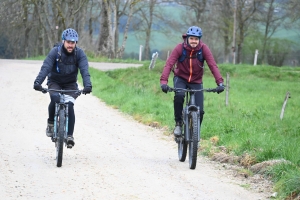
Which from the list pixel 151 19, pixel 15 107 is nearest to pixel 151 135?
pixel 15 107

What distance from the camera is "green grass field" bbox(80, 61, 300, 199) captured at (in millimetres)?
9305

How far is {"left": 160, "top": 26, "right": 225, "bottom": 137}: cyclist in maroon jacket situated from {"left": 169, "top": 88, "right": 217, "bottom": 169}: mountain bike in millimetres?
107

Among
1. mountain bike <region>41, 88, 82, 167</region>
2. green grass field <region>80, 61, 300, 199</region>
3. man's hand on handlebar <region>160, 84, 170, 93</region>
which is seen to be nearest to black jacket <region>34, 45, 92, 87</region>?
mountain bike <region>41, 88, 82, 167</region>

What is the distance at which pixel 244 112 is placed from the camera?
53.6 ft

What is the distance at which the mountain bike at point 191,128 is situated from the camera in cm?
891

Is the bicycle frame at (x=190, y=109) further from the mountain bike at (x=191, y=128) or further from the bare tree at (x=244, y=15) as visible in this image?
the bare tree at (x=244, y=15)

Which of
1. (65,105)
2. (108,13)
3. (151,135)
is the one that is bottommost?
(151,135)

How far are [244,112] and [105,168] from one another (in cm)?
819

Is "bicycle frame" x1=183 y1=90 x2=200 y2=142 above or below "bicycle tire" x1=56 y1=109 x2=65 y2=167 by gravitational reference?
above

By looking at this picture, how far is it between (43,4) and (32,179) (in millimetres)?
37305

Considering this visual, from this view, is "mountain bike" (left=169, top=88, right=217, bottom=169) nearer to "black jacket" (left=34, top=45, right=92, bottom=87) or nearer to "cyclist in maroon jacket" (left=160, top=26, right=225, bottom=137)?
"cyclist in maroon jacket" (left=160, top=26, right=225, bottom=137)

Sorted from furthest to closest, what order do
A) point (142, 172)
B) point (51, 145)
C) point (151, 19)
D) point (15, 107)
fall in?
point (151, 19) < point (15, 107) < point (51, 145) < point (142, 172)

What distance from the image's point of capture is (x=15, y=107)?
15562 mm

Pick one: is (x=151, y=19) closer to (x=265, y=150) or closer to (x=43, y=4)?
(x=43, y=4)
